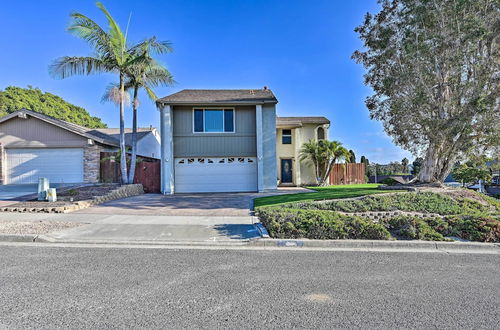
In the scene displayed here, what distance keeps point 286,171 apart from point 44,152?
16.2 m

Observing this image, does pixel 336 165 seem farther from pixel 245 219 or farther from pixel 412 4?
pixel 245 219

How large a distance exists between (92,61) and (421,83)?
50.1 feet

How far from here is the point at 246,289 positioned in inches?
145

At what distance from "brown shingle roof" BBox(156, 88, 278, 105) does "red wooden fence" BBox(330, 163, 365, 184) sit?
8.35 meters

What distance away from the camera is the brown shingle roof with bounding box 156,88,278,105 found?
609 inches

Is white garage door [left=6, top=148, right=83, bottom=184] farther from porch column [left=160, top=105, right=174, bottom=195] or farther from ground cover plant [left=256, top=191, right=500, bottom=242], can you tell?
ground cover plant [left=256, top=191, right=500, bottom=242]

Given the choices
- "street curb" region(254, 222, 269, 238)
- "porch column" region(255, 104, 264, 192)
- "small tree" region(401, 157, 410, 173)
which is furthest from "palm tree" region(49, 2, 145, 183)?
"small tree" region(401, 157, 410, 173)

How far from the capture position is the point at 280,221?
671 centimetres

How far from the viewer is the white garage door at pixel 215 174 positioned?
1611 cm

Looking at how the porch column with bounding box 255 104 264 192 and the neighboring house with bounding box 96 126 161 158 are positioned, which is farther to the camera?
the neighboring house with bounding box 96 126 161 158

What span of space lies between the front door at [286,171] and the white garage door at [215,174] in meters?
5.03

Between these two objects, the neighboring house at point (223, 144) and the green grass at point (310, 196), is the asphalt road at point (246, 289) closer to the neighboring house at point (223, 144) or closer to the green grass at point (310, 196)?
the green grass at point (310, 196)

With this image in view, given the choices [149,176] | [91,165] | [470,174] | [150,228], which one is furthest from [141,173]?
[470,174]

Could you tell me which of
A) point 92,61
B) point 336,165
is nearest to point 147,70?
point 92,61
